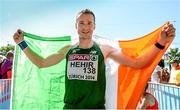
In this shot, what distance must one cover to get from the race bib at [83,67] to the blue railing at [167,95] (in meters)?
2.66

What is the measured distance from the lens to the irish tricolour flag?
138 inches

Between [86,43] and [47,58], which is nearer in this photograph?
[86,43]

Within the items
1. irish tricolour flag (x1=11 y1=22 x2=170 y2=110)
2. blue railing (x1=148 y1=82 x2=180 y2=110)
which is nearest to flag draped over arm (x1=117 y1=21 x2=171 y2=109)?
irish tricolour flag (x1=11 y1=22 x2=170 y2=110)

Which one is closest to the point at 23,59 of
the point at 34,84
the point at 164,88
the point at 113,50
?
the point at 34,84

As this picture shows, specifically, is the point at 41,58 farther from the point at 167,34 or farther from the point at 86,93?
the point at 167,34

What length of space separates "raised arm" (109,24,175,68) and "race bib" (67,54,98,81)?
30 cm

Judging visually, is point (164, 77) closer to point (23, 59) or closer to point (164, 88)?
point (164, 88)

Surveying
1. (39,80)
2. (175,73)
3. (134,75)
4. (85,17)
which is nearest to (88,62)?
(85,17)

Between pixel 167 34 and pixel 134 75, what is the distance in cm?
69

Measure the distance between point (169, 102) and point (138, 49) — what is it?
88.9 inches

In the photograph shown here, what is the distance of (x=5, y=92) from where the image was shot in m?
6.57

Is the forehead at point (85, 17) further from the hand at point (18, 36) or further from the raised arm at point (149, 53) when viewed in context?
the hand at point (18, 36)

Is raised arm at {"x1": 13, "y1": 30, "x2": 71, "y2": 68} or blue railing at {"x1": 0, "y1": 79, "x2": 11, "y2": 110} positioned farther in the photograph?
blue railing at {"x1": 0, "y1": 79, "x2": 11, "y2": 110}

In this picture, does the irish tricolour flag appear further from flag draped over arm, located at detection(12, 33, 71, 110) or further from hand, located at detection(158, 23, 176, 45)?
hand, located at detection(158, 23, 176, 45)
